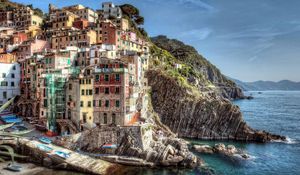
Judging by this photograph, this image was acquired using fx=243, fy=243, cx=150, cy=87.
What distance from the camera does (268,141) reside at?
201 ft

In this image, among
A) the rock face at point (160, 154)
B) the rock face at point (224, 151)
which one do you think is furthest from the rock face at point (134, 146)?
the rock face at point (224, 151)

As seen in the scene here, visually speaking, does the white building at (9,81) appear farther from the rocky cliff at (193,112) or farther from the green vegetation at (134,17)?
the green vegetation at (134,17)

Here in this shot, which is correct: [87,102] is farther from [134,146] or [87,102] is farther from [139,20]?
[139,20]

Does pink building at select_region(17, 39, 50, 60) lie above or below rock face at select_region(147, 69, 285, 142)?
above

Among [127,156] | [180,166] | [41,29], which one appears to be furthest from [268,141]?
[41,29]

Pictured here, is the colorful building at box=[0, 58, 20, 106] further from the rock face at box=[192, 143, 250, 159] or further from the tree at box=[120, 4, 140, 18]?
the tree at box=[120, 4, 140, 18]

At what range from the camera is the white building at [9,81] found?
2335 inches

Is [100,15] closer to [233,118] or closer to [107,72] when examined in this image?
[107,72]

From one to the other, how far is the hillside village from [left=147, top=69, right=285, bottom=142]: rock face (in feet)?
21.5

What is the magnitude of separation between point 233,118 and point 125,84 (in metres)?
34.9

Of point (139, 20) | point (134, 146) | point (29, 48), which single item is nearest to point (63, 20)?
point (29, 48)

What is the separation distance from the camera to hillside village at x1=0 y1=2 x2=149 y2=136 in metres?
46.9

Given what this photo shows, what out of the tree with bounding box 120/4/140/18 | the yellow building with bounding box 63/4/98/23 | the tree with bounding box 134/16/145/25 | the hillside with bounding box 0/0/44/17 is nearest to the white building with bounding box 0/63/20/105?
the yellow building with bounding box 63/4/98/23

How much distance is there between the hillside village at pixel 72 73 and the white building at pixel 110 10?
9411mm
